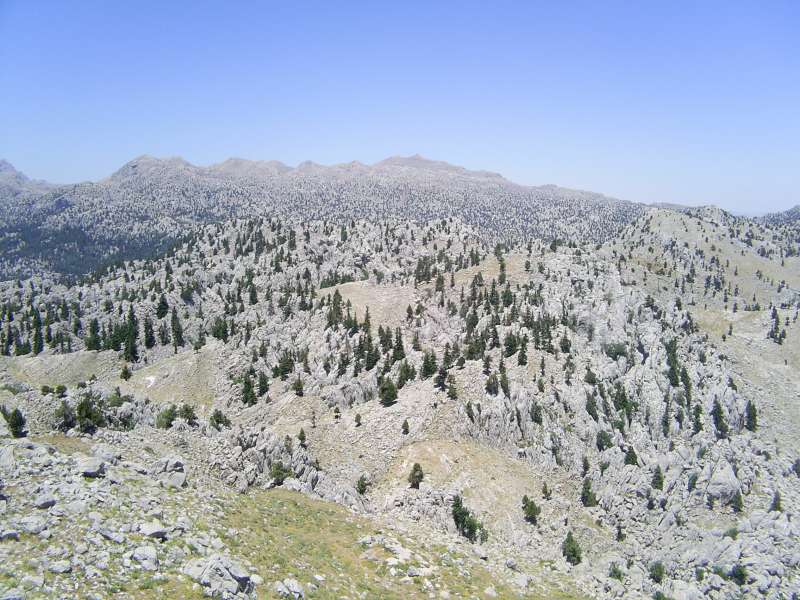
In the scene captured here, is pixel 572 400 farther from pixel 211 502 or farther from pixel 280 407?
pixel 211 502

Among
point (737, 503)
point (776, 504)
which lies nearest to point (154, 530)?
point (737, 503)

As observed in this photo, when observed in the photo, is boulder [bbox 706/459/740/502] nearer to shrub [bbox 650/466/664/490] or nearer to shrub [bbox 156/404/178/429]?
shrub [bbox 650/466/664/490]

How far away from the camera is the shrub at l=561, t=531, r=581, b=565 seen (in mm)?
54844

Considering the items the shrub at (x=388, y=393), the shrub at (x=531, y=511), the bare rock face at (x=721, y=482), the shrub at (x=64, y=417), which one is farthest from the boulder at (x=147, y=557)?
the bare rock face at (x=721, y=482)

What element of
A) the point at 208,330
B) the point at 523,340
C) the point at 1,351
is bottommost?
the point at 1,351

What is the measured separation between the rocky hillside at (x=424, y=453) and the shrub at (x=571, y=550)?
11.8 inches

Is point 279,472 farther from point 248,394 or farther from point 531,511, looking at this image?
point 248,394

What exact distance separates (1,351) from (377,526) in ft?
617

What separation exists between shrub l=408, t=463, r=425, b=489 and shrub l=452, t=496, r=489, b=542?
6.31 meters

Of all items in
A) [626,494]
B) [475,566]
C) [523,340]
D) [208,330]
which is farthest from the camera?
[208,330]

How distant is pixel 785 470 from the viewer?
86750 mm

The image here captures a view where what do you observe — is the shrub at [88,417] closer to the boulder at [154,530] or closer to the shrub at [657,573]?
the boulder at [154,530]

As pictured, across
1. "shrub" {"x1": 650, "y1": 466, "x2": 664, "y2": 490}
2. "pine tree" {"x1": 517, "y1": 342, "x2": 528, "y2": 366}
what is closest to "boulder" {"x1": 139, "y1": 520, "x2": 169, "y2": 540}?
"shrub" {"x1": 650, "y1": 466, "x2": 664, "y2": 490}

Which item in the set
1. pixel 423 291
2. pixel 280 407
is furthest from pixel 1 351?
pixel 423 291
